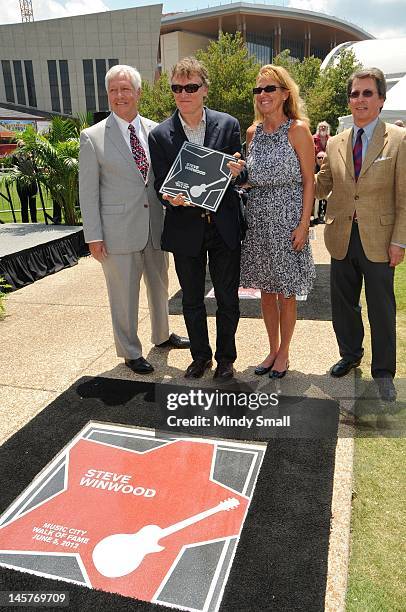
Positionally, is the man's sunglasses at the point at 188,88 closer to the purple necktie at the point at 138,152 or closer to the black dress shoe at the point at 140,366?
the purple necktie at the point at 138,152

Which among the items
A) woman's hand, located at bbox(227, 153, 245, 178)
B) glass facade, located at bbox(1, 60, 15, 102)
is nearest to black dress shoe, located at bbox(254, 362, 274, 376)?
woman's hand, located at bbox(227, 153, 245, 178)

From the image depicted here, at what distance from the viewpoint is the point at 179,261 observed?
132 inches

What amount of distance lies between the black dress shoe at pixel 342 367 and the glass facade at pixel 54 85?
6177 cm

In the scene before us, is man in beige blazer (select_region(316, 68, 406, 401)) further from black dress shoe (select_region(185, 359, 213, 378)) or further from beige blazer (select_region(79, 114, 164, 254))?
beige blazer (select_region(79, 114, 164, 254))

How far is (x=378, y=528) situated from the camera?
86.4 inches

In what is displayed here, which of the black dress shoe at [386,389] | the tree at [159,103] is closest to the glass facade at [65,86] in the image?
the tree at [159,103]

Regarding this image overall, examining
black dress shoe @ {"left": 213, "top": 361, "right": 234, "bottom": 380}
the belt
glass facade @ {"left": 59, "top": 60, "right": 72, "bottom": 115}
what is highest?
glass facade @ {"left": 59, "top": 60, "right": 72, "bottom": 115}

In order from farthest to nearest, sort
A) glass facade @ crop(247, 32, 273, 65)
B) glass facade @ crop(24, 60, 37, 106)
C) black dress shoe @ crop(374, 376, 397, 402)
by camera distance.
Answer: glass facade @ crop(24, 60, 37, 106), glass facade @ crop(247, 32, 273, 65), black dress shoe @ crop(374, 376, 397, 402)

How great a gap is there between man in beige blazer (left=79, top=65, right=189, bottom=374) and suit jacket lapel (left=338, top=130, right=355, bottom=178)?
4.49 ft

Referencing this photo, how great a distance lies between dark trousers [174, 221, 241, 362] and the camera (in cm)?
328

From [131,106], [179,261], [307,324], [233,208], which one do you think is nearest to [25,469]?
[179,261]

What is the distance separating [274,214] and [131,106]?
4.20 feet

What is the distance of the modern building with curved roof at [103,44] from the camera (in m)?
53.0

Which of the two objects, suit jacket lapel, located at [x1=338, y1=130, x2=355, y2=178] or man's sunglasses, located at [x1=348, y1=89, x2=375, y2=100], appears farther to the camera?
suit jacket lapel, located at [x1=338, y1=130, x2=355, y2=178]
